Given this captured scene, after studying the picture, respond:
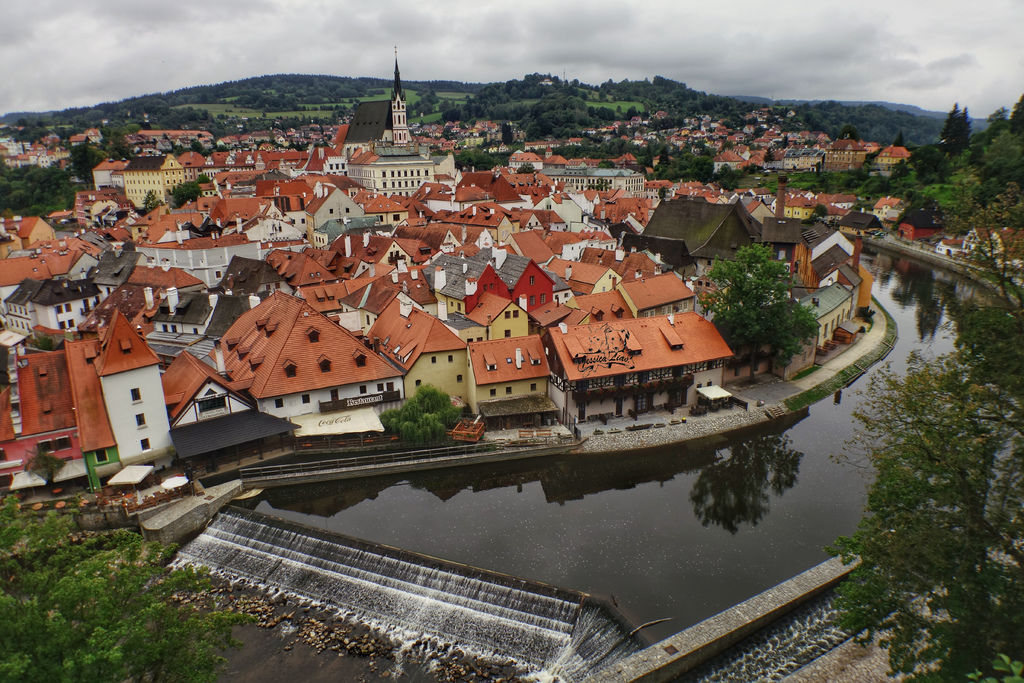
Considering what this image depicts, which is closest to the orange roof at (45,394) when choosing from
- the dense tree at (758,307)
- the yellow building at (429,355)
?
the yellow building at (429,355)

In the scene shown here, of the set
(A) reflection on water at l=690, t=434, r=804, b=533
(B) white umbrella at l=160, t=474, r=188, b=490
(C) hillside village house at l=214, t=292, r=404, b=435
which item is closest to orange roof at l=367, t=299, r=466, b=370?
(C) hillside village house at l=214, t=292, r=404, b=435

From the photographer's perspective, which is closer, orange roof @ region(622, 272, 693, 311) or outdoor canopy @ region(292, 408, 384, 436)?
outdoor canopy @ region(292, 408, 384, 436)

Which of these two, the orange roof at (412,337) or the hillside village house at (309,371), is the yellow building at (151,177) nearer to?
the hillside village house at (309,371)

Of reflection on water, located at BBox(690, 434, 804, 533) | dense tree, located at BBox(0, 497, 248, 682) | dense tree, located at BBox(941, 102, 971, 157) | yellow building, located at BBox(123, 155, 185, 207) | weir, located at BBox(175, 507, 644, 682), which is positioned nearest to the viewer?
dense tree, located at BBox(0, 497, 248, 682)

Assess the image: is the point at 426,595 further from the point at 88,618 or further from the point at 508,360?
the point at 508,360

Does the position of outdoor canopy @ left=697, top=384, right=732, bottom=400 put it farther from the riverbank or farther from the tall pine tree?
the tall pine tree

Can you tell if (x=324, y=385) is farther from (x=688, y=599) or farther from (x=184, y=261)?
(x=184, y=261)

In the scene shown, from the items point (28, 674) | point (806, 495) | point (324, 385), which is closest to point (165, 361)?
point (324, 385)
